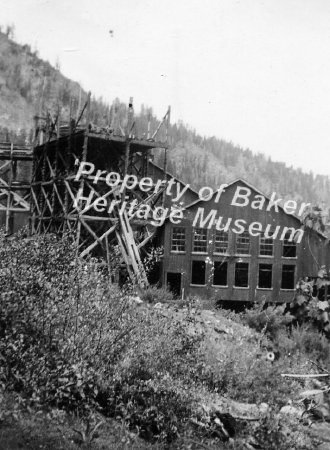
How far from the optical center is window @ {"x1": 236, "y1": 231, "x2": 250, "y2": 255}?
25.7 meters

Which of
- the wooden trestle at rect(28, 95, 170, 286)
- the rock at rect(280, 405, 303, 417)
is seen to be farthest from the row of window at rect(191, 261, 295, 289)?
the rock at rect(280, 405, 303, 417)

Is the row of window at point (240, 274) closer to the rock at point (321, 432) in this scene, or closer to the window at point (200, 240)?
the window at point (200, 240)

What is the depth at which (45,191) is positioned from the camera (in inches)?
1094

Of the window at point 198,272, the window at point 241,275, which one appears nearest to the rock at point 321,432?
the window at point 241,275

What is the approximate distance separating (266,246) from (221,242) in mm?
2370

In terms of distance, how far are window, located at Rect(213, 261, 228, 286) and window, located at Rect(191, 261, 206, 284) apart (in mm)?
607

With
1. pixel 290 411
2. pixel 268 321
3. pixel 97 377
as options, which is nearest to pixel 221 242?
pixel 268 321

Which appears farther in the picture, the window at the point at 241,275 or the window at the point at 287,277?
the window at the point at 287,277

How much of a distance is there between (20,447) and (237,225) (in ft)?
64.5

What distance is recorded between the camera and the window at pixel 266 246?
84.4 feet

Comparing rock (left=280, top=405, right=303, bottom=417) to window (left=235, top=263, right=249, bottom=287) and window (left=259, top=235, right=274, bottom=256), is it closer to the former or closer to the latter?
window (left=235, top=263, right=249, bottom=287)

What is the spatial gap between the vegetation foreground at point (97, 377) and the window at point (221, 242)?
42.5 feet

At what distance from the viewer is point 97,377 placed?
8.53 metres

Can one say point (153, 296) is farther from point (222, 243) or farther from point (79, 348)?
point (79, 348)
